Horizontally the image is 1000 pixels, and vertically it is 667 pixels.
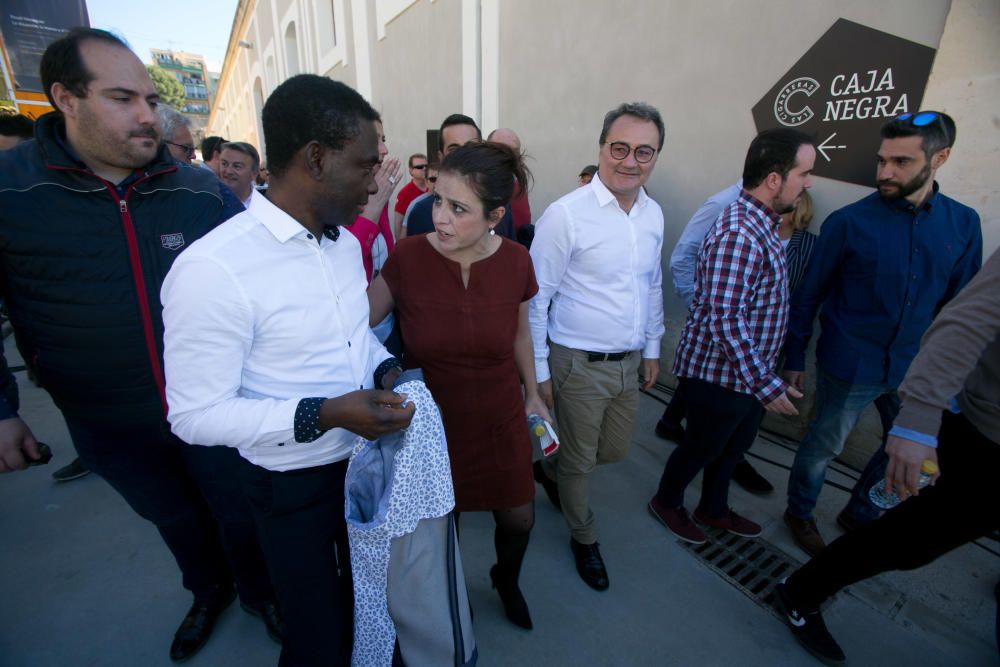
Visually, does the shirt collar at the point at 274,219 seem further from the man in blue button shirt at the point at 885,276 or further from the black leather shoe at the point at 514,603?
the man in blue button shirt at the point at 885,276

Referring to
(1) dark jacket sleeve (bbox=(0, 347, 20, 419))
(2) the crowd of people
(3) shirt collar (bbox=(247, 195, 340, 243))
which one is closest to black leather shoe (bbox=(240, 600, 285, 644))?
(2) the crowd of people

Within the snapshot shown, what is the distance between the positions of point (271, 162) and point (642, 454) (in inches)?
117

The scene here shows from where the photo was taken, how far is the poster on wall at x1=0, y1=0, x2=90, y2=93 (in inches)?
212

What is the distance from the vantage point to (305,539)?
1320 millimetres

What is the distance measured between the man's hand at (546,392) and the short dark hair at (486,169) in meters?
0.84

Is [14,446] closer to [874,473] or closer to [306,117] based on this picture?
[306,117]

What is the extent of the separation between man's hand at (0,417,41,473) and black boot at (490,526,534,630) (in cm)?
155

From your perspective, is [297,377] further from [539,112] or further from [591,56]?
[539,112]

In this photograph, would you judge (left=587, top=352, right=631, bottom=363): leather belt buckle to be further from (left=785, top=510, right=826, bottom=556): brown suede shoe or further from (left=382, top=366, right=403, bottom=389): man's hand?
(left=785, top=510, right=826, bottom=556): brown suede shoe

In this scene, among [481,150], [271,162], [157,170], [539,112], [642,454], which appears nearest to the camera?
[271,162]

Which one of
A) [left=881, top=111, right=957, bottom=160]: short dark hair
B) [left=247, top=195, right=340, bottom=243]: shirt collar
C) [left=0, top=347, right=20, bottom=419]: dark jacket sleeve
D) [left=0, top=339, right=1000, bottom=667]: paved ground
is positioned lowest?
[left=0, top=339, right=1000, bottom=667]: paved ground

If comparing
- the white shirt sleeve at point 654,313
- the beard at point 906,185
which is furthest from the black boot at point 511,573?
the beard at point 906,185

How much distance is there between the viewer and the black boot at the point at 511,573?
73.7 inches

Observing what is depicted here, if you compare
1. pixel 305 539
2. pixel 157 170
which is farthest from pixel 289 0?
pixel 305 539
